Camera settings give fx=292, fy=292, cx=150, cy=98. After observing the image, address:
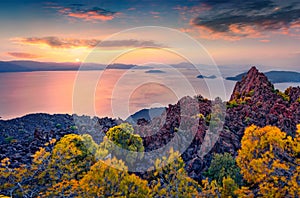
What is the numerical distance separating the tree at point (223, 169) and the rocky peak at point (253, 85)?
2503 centimetres

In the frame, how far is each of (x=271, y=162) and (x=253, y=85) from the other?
37.0 metres

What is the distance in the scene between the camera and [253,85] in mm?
58125

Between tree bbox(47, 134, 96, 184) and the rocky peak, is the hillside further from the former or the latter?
tree bbox(47, 134, 96, 184)

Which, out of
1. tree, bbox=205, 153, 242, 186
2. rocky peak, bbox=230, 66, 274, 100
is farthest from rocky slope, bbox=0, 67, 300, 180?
tree, bbox=205, 153, 242, 186

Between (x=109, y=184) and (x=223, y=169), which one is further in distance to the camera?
(x=223, y=169)

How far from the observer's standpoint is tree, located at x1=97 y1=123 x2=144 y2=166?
31031 mm

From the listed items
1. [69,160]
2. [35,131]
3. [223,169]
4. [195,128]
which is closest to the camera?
[69,160]

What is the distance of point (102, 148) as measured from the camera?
31156 millimetres

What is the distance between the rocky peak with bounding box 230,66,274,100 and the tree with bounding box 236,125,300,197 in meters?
29.8

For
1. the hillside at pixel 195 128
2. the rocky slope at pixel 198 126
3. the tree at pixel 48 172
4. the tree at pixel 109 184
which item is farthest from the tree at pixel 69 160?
the rocky slope at pixel 198 126

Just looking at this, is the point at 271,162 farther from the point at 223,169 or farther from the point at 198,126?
the point at 198,126

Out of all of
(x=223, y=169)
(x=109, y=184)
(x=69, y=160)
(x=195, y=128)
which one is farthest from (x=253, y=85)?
(x=109, y=184)

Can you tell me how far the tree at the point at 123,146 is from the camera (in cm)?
3103

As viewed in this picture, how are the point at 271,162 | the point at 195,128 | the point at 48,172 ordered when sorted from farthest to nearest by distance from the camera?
1. the point at 195,128
2. the point at 48,172
3. the point at 271,162
